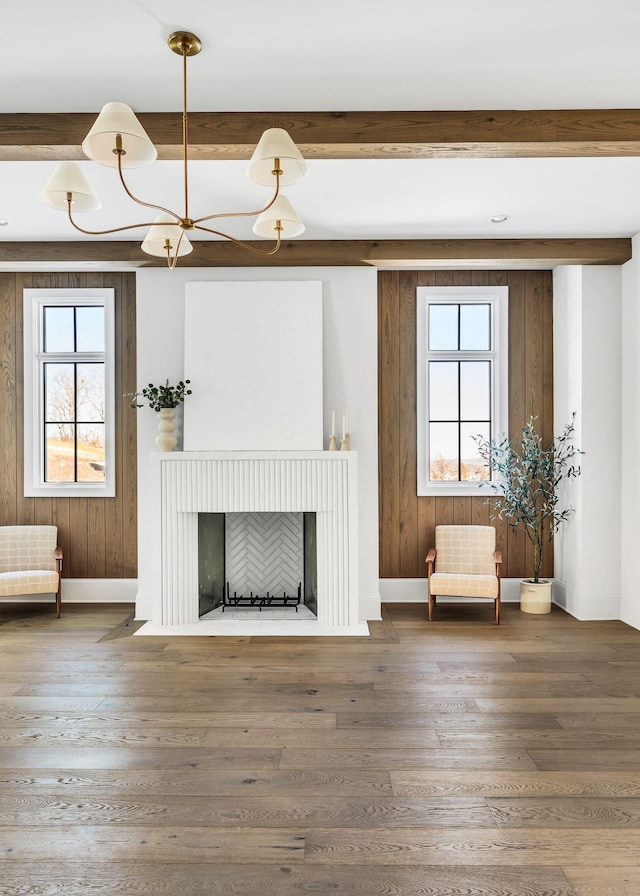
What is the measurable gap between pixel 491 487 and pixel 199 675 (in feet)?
10.1

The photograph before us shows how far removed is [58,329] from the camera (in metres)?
5.89

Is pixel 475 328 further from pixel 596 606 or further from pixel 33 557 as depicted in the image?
pixel 33 557

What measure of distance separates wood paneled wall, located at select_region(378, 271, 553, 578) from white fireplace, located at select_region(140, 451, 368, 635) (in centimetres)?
81

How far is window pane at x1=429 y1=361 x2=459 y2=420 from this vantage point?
587 cm

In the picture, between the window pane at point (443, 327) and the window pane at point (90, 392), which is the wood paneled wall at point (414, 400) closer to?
the window pane at point (443, 327)

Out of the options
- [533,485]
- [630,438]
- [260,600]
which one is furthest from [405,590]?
[630,438]

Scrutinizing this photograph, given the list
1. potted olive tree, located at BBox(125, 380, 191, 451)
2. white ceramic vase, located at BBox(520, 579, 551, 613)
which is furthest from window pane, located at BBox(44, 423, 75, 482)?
white ceramic vase, located at BBox(520, 579, 551, 613)

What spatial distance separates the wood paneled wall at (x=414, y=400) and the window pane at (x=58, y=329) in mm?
2821

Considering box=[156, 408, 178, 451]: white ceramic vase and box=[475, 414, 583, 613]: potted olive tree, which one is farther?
box=[475, 414, 583, 613]: potted olive tree

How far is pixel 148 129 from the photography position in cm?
309

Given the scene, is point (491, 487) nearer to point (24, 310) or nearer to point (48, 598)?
point (48, 598)

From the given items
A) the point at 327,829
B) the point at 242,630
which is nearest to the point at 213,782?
the point at 327,829

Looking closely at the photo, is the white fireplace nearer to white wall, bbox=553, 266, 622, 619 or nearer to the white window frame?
the white window frame

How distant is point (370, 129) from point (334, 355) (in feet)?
7.92
